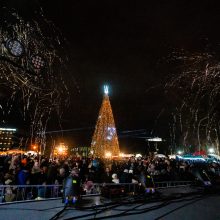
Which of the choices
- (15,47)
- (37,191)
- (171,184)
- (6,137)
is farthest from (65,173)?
(6,137)

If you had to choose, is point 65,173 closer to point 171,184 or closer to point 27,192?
point 27,192

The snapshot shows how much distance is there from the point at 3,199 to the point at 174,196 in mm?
7035

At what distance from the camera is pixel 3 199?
31.2ft

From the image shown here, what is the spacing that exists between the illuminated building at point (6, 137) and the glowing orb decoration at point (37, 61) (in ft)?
349

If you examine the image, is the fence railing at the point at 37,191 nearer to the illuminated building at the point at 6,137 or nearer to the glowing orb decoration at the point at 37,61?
the glowing orb decoration at the point at 37,61

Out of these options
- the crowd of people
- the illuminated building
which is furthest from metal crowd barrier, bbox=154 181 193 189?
the illuminated building

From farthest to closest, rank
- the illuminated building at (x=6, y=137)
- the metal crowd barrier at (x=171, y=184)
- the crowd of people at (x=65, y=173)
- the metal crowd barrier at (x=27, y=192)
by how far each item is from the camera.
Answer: the illuminated building at (x=6, y=137) → the metal crowd barrier at (x=171, y=184) → the crowd of people at (x=65, y=173) → the metal crowd barrier at (x=27, y=192)

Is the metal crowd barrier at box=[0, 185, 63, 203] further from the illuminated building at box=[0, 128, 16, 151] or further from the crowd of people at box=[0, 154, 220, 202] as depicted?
the illuminated building at box=[0, 128, 16, 151]

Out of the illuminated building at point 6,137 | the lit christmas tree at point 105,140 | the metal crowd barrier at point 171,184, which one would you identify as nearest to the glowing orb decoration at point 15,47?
the metal crowd barrier at point 171,184

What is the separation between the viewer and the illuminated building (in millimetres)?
110531

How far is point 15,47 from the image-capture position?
8.30m

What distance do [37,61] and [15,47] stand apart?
38.1 inches

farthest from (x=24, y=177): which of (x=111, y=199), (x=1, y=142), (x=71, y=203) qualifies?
(x=1, y=142)

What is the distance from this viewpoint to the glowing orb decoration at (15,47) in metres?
8.09
